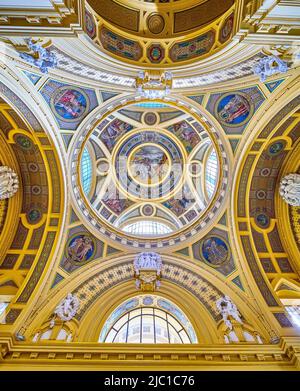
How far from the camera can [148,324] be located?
47.0 feet

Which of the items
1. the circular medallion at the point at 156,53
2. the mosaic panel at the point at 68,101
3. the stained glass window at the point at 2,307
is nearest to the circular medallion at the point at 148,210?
the mosaic panel at the point at 68,101

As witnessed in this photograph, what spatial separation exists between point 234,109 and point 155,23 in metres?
6.06

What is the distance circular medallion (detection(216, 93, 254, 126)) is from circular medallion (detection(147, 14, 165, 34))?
4716mm

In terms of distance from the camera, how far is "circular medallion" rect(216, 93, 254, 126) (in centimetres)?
1372

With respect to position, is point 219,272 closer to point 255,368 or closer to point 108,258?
point 255,368

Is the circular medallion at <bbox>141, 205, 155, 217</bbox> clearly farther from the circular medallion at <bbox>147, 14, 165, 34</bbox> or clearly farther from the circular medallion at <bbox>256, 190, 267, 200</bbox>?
the circular medallion at <bbox>147, 14, 165, 34</bbox>

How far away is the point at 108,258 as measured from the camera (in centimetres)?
1570

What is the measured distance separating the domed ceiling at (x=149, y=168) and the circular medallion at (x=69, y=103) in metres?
6.02

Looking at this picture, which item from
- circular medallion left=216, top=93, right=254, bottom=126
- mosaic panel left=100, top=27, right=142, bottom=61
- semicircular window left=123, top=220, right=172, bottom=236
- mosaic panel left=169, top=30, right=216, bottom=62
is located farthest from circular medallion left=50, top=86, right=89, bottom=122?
semicircular window left=123, top=220, right=172, bottom=236

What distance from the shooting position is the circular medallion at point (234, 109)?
45.0ft

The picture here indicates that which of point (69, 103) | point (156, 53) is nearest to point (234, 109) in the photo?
point (156, 53)

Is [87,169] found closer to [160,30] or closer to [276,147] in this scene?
[160,30]
